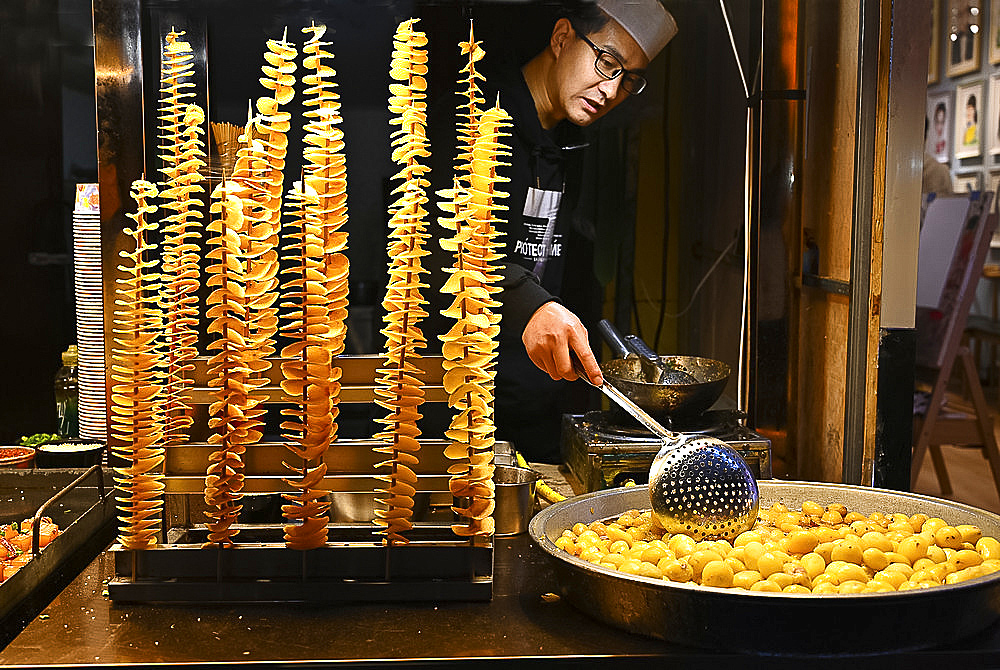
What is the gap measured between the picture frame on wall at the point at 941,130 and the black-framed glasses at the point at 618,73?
11.7 feet

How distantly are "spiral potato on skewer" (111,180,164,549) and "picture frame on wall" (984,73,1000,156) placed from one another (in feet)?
15.1

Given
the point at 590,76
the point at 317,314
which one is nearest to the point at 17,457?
the point at 317,314

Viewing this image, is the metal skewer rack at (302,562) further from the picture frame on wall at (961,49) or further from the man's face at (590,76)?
the picture frame on wall at (961,49)

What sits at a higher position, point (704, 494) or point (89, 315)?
point (89, 315)

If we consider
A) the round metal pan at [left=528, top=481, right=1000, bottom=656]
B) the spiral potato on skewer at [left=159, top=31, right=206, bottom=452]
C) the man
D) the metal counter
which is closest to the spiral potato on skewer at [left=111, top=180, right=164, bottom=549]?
the spiral potato on skewer at [left=159, top=31, right=206, bottom=452]

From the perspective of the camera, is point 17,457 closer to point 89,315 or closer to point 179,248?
point 89,315

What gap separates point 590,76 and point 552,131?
148 mm

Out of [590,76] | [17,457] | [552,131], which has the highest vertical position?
[590,76]

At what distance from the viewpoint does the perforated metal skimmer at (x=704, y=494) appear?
4.44ft

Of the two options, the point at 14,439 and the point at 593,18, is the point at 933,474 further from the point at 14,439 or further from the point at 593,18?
the point at 14,439

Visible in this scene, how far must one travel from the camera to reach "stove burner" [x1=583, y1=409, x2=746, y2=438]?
1.76m

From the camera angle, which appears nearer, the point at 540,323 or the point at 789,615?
the point at 789,615

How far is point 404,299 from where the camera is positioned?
4.12 feet

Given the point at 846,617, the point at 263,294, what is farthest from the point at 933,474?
the point at 263,294
